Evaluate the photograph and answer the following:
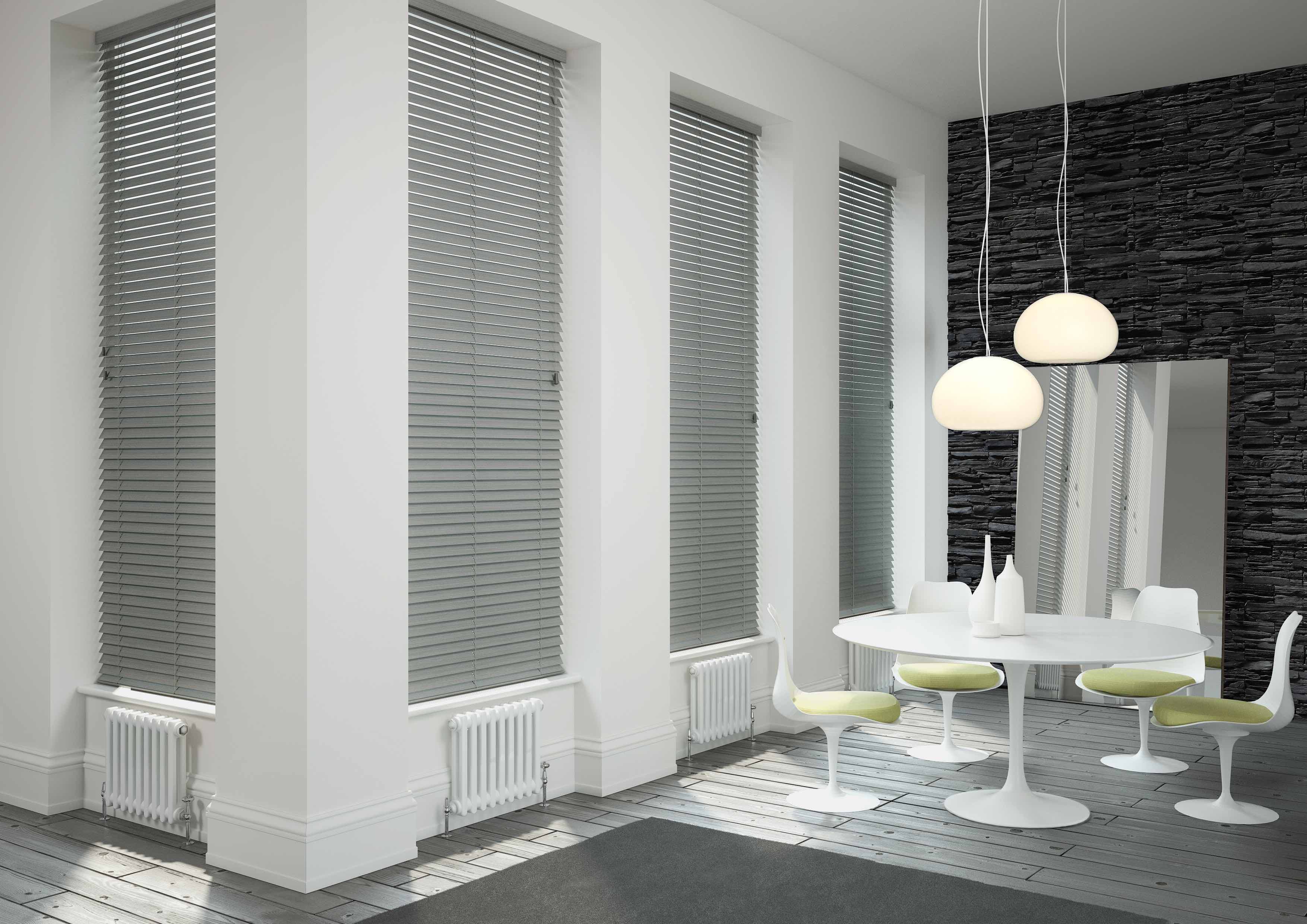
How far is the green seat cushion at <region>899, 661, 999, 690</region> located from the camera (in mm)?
5102

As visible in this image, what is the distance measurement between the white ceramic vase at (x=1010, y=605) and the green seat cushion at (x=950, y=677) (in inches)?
29.2

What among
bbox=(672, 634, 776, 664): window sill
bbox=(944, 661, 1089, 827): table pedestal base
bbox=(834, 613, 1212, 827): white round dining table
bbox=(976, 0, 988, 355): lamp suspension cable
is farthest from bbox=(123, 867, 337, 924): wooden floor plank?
bbox=(976, 0, 988, 355): lamp suspension cable

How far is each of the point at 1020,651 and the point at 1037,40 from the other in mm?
3488

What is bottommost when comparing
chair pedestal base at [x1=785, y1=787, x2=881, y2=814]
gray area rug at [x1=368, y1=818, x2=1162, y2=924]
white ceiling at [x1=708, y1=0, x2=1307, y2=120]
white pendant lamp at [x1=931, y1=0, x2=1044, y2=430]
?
chair pedestal base at [x1=785, y1=787, x2=881, y2=814]

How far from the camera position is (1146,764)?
505 centimetres

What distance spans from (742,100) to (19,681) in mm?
4126

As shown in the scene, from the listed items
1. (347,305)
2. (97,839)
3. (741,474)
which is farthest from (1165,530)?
(97,839)

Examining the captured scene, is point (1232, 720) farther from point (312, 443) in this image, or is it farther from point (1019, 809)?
point (312, 443)

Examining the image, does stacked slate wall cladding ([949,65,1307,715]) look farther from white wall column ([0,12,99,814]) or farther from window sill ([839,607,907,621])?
white wall column ([0,12,99,814])

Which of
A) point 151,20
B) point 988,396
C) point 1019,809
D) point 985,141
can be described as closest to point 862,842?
point 1019,809

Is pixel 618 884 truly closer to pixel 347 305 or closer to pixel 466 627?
pixel 466 627

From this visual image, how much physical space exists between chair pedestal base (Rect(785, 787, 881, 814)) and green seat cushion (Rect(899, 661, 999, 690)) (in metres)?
0.68

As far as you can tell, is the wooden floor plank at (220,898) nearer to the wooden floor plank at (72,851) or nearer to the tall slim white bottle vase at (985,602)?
the wooden floor plank at (72,851)

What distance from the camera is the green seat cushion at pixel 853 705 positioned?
4.42 metres
